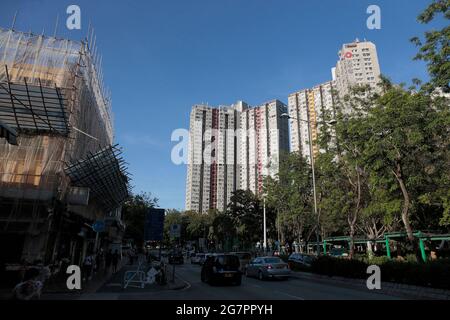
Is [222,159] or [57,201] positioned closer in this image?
[57,201]

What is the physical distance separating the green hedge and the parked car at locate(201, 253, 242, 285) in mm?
6470

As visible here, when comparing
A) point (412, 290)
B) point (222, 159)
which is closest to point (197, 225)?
point (222, 159)

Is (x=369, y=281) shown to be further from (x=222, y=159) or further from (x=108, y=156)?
(x=222, y=159)

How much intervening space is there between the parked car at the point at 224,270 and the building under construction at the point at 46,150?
6.25 metres

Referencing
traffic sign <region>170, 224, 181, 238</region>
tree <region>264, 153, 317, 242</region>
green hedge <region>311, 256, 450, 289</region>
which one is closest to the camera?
green hedge <region>311, 256, 450, 289</region>

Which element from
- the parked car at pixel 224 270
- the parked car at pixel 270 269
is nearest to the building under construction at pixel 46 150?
the parked car at pixel 224 270

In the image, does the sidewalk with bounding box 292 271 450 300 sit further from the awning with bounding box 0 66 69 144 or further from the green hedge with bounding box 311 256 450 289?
the awning with bounding box 0 66 69 144

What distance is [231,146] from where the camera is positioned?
74312 millimetres

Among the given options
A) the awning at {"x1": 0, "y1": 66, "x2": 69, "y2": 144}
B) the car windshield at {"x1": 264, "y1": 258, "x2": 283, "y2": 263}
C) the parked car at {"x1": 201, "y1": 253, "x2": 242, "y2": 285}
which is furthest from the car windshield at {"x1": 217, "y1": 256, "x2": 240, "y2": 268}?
the awning at {"x1": 0, "y1": 66, "x2": 69, "y2": 144}

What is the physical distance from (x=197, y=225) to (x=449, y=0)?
7979 cm

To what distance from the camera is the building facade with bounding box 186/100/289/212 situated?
6956 cm

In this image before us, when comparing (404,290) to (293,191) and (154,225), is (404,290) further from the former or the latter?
(293,191)

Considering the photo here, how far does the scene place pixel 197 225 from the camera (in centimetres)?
8788
